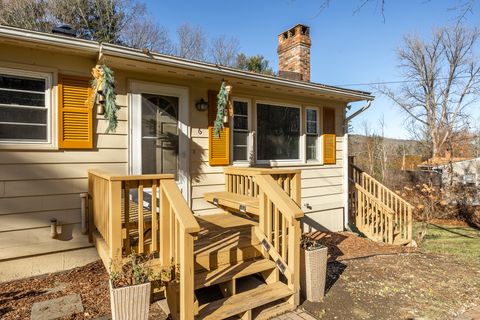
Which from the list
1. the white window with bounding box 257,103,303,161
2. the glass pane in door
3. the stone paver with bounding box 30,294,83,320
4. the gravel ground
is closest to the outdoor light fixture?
the glass pane in door

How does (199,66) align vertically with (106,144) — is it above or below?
above

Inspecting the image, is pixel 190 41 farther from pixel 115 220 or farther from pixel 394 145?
pixel 115 220

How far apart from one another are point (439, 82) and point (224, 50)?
12608 mm

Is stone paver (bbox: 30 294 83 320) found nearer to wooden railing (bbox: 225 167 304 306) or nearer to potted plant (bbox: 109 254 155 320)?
potted plant (bbox: 109 254 155 320)

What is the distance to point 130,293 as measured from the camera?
2404mm

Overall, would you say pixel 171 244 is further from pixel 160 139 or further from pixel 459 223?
pixel 459 223

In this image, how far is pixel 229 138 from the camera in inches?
212

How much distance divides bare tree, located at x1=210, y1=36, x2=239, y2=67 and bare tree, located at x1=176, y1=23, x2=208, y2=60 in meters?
0.78

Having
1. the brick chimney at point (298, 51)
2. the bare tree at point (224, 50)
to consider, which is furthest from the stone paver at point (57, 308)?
the bare tree at point (224, 50)

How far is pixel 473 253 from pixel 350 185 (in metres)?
2.79

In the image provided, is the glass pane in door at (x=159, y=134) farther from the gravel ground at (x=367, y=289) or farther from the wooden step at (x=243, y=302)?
the wooden step at (x=243, y=302)

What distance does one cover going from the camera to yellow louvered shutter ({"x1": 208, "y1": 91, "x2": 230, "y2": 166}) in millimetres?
5137

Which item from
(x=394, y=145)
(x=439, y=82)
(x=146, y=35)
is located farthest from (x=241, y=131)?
(x=439, y=82)

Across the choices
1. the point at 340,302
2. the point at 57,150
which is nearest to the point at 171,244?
the point at 340,302
